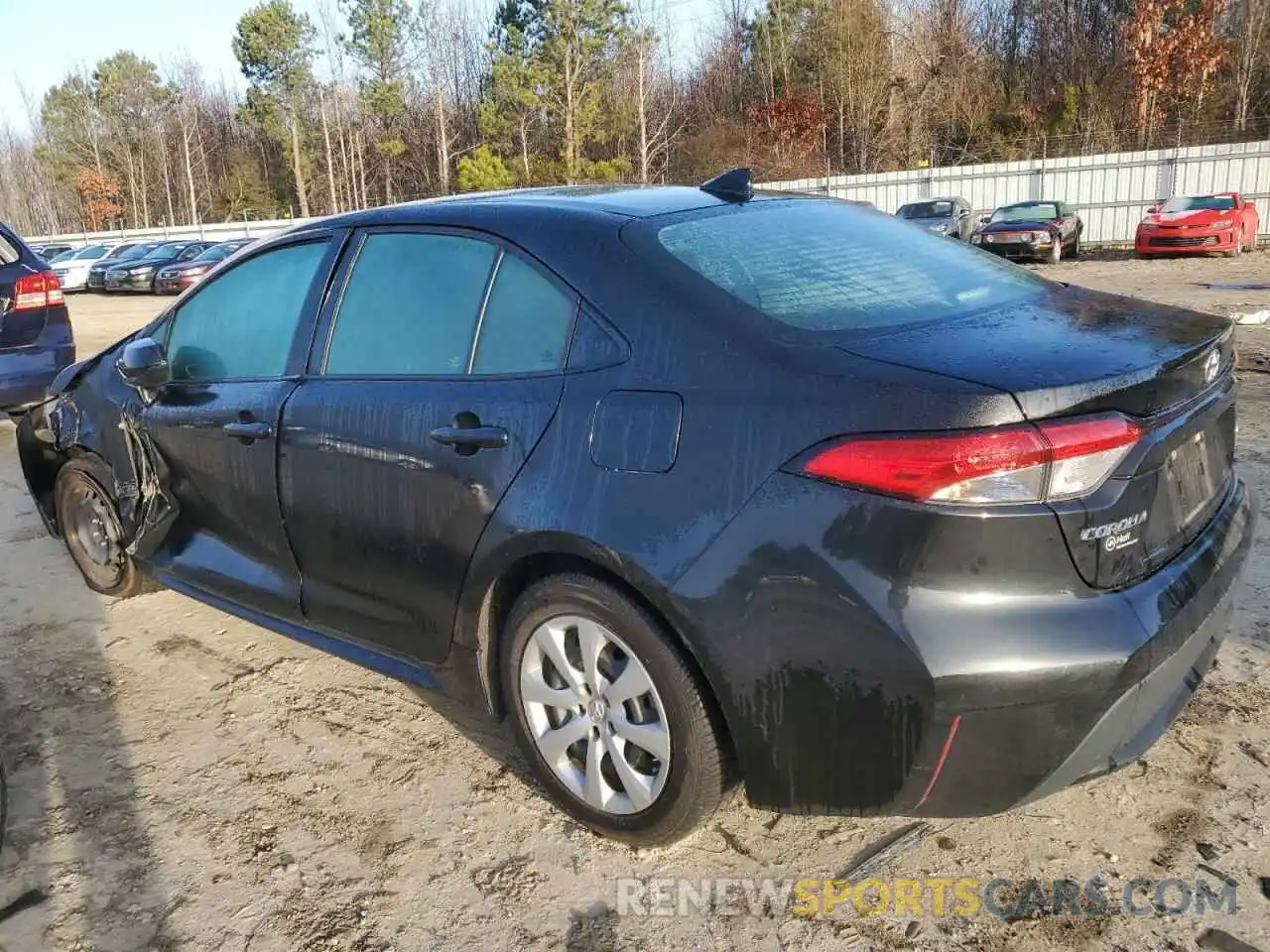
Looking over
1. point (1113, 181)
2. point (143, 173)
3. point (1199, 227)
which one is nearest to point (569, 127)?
point (1113, 181)

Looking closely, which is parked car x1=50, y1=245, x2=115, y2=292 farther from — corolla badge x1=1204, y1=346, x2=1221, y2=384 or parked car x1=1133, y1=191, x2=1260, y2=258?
corolla badge x1=1204, y1=346, x2=1221, y2=384

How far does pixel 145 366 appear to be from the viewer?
3584 millimetres

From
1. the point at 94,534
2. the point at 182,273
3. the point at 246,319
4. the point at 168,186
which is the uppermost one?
the point at 168,186

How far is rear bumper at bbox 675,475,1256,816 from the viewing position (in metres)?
1.93

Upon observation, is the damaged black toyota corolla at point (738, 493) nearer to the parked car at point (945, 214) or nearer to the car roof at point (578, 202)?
the car roof at point (578, 202)

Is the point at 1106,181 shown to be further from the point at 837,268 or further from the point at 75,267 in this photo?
the point at 75,267

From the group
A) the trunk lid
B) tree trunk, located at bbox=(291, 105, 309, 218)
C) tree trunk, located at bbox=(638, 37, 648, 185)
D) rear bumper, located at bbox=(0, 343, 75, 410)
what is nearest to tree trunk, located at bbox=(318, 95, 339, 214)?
tree trunk, located at bbox=(291, 105, 309, 218)

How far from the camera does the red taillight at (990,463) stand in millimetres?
1907

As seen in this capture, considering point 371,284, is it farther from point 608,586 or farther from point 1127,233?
point 1127,233

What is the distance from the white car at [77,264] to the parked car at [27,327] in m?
24.2

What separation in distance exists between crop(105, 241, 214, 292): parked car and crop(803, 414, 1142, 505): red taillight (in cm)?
2800

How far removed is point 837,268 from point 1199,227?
68.3 ft

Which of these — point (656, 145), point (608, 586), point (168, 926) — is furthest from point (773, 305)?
point (656, 145)

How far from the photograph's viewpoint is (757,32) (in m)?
46.5
